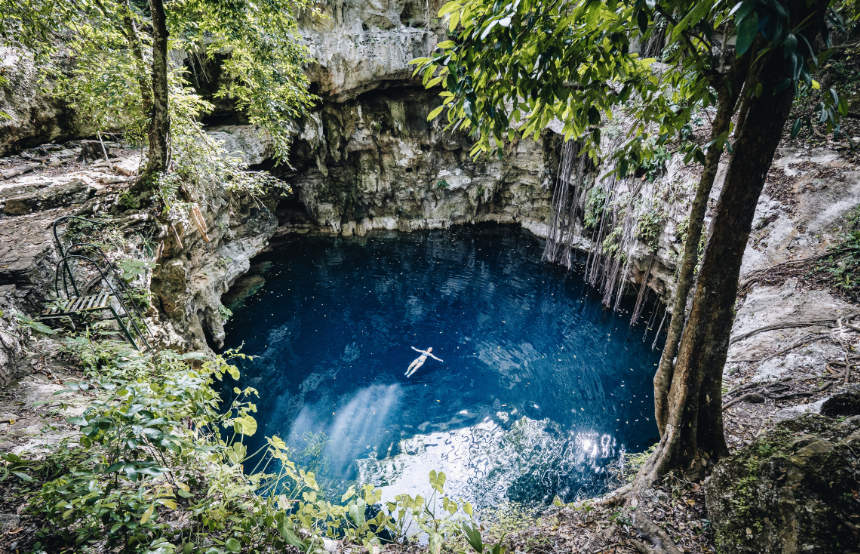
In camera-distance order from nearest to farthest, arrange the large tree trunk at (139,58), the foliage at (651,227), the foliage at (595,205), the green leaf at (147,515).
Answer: the green leaf at (147,515) < the large tree trunk at (139,58) < the foliage at (651,227) < the foliage at (595,205)

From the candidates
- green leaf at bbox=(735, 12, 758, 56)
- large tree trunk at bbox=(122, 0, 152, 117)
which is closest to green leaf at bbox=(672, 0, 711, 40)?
green leaf at bbox=(735, 12, 758, 56)

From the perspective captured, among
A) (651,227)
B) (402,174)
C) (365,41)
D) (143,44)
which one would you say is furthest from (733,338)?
(402,174)

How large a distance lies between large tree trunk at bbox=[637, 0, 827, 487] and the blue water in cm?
379

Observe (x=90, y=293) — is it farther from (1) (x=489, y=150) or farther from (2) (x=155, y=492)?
(1) (x=489, y=150)

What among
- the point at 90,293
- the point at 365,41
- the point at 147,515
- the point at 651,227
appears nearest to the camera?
the point at 147,515

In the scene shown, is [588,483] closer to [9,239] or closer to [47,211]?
[9,239]

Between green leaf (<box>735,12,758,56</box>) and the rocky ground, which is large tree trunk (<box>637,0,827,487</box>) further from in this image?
green leaf (<box>735,12,758,56</box>)

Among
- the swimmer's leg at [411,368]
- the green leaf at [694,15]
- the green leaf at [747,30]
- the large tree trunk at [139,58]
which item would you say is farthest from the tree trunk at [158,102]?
the swimmer's leg at [411,368]

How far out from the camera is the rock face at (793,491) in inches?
58.7

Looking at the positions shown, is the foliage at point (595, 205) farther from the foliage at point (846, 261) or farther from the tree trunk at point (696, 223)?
the tree trunk at point (696, 223)

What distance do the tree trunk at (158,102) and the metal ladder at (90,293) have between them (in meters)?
1.53

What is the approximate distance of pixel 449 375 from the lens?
8.59m

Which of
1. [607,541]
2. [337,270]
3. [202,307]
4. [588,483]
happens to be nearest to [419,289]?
[337,270]

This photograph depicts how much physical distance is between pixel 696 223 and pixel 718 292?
1.77 feet
